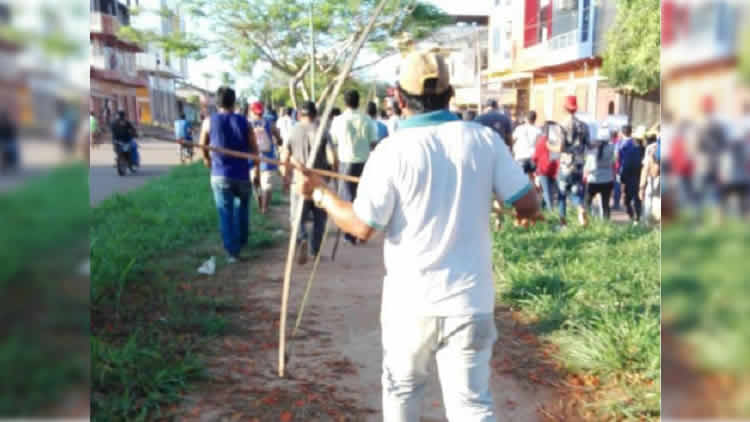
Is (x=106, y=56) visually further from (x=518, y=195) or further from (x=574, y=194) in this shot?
(x=574, y=194)

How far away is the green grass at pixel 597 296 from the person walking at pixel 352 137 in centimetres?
167

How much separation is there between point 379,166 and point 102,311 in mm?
2762

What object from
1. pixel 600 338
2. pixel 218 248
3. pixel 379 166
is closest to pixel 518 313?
pixel 600 338

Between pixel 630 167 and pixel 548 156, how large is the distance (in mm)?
1561

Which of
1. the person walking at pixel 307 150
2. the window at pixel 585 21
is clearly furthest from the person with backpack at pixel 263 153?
the window at pixel 585 21

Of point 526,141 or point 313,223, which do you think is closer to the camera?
point 313,223

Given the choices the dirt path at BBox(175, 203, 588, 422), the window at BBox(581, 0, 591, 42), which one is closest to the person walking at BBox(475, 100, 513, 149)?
the dirt path at BBox(175, 203, 588, 422)

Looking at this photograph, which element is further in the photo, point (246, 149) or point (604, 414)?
point (246, 149)

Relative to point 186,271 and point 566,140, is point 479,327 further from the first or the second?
point 566,140

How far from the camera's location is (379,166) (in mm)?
1897

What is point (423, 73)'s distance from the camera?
195cm

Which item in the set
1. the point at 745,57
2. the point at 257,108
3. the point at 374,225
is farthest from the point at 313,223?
the point at 745,57

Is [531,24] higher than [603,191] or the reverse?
higher

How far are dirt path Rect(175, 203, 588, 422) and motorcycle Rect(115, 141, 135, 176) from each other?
378 inches
